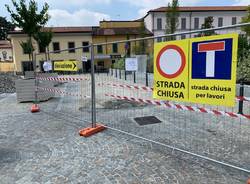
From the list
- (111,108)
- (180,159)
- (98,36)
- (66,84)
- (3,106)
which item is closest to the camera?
(180,159)

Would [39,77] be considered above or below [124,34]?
below

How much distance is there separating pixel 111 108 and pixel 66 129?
8.26 ft

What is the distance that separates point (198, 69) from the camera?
3383 millimetres

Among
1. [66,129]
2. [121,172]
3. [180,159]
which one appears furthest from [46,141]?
[180,159]

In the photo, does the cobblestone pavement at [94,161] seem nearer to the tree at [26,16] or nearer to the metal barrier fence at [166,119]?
the metal barrier fence at [166,119]

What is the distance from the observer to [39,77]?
946 centimetres

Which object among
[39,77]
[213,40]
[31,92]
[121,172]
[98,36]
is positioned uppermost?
[98,36]

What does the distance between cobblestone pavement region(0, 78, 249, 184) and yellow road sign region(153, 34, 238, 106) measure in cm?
112

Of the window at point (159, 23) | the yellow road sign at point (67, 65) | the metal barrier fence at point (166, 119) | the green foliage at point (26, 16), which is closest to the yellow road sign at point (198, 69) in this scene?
the metal barrier fence at point (166, 119)

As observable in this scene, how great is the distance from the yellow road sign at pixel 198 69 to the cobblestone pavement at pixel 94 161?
112 cm

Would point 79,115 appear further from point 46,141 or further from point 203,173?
point 203,173

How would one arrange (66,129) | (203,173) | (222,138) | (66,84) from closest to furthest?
(203,173)
(222,138)
(66,129)
(66,84)

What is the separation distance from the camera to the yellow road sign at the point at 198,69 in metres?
3.07

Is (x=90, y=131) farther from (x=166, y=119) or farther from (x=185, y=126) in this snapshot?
(x=185, y=126)
